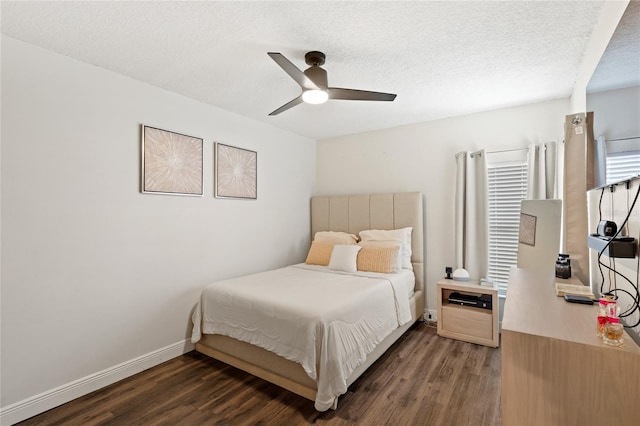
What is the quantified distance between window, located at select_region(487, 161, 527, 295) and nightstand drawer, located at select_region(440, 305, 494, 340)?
1.68ft

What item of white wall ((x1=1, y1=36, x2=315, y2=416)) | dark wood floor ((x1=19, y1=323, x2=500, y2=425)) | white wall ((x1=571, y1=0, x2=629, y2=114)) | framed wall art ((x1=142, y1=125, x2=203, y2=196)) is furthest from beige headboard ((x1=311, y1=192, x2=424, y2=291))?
framed wall art ((x1=142, y1=125, x2=203, y2=196))

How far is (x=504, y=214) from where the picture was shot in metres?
3.41

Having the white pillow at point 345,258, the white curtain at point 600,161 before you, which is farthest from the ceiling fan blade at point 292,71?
the white pillow at point 345,258

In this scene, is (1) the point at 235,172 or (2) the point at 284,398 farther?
(1) the point at 235,172

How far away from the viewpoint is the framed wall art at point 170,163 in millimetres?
2695

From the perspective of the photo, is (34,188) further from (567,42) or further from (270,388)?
(567,42)

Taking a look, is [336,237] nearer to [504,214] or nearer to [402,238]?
[402,238]

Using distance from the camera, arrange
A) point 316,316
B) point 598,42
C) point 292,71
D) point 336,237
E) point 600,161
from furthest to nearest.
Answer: point 336,237 → point 316,316 → point 292,71 → point 598,42 → point 600,161

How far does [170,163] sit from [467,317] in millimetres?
3418

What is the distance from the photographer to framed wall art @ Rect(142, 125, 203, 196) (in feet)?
8.84

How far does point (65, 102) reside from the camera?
7.36 feet

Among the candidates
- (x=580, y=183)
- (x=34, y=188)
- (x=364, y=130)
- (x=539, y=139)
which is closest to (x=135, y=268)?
(x=34, y=188)

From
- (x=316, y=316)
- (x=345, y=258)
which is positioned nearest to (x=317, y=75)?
(x=316, y=316)

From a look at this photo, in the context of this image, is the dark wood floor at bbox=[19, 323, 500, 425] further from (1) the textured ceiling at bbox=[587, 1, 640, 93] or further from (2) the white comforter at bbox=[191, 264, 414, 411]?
(1) the textured ceiling at bbox=[587, 1, 640, 93]
